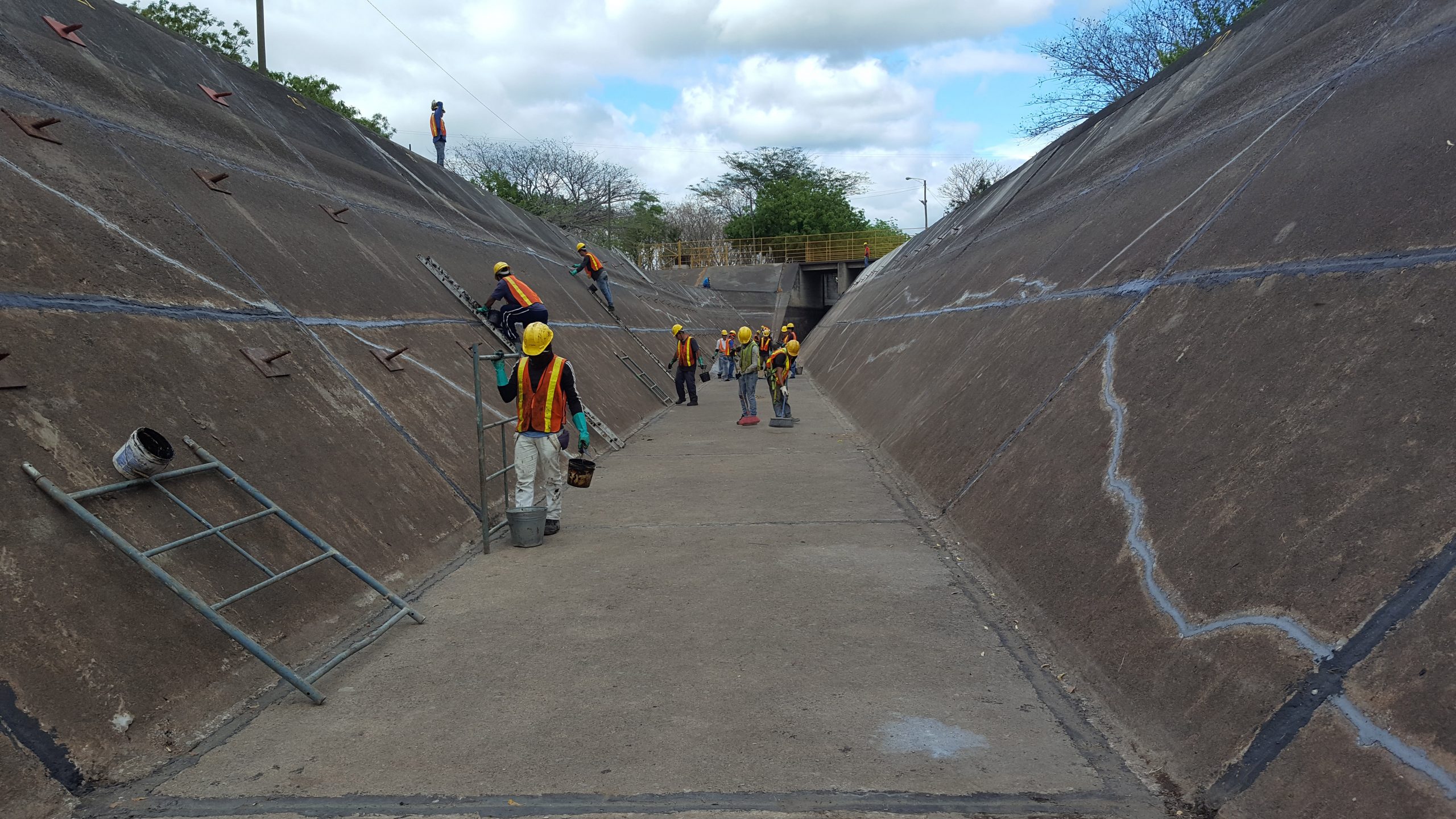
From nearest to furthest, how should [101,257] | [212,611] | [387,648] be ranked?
1. [212,611]
2. [387,648]
3. [101,257]

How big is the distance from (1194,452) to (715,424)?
446 inches

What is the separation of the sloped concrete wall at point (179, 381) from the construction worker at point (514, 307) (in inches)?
21.8

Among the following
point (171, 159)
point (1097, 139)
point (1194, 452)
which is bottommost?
point (1194, 452)

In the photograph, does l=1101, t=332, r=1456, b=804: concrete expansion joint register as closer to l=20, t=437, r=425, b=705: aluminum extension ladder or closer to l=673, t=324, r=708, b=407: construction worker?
l=20, t=437, r=425, b=705: aluminum extension ladder

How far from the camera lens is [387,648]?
4918 millimetres

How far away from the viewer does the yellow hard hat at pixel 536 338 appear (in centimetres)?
710

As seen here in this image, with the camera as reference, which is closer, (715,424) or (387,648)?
(387,648)

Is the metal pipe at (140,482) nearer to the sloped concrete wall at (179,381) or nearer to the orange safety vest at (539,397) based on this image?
the sloped concrete wall at (179,381)

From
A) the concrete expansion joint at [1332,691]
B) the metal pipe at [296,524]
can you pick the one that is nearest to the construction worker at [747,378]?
the metal pipe at [296,524]

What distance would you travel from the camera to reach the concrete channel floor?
3.36 m

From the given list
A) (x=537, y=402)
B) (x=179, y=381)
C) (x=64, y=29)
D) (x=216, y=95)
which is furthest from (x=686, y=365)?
(x=179, y=381)

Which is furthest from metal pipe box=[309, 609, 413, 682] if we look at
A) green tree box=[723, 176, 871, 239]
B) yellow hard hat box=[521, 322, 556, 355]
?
green tree box=[723, 176, 871, 239]

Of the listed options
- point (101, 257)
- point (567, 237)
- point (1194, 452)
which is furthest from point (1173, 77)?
point (567, 237)

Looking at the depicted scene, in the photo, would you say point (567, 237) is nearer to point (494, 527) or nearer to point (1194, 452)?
point (494, 527)
